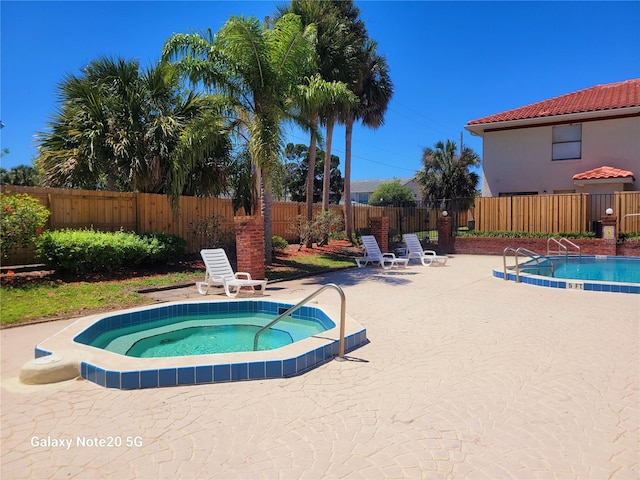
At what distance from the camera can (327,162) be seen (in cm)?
2172

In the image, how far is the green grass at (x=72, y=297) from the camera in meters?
7.31

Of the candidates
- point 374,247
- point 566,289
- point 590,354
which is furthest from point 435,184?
point 590,354

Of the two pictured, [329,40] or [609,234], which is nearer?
[609,234]

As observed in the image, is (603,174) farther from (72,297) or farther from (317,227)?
(72,297)

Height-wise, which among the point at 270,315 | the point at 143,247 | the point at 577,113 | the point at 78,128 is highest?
the point at 577,113

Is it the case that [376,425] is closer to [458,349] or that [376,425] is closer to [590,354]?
[458,349]

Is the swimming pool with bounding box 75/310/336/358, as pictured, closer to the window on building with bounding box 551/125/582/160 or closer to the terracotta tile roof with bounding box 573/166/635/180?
the terracotta tile roof with bounding box 573/166/635/180

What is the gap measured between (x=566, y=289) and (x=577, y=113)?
12.9m

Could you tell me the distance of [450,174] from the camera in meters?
35.2

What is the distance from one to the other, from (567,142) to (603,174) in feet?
8.71

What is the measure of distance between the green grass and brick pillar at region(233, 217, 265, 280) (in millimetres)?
1567

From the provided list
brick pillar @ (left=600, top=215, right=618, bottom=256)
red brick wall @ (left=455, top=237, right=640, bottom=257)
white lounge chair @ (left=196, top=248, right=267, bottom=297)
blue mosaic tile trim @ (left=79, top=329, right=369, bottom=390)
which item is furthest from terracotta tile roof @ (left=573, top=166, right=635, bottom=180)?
blue mosaic tile trim @ (left=79, top=329, right=369, bottom=390)

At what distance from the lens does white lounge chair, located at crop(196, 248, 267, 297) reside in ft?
30.5

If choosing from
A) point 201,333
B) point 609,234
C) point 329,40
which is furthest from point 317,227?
point 609,234
